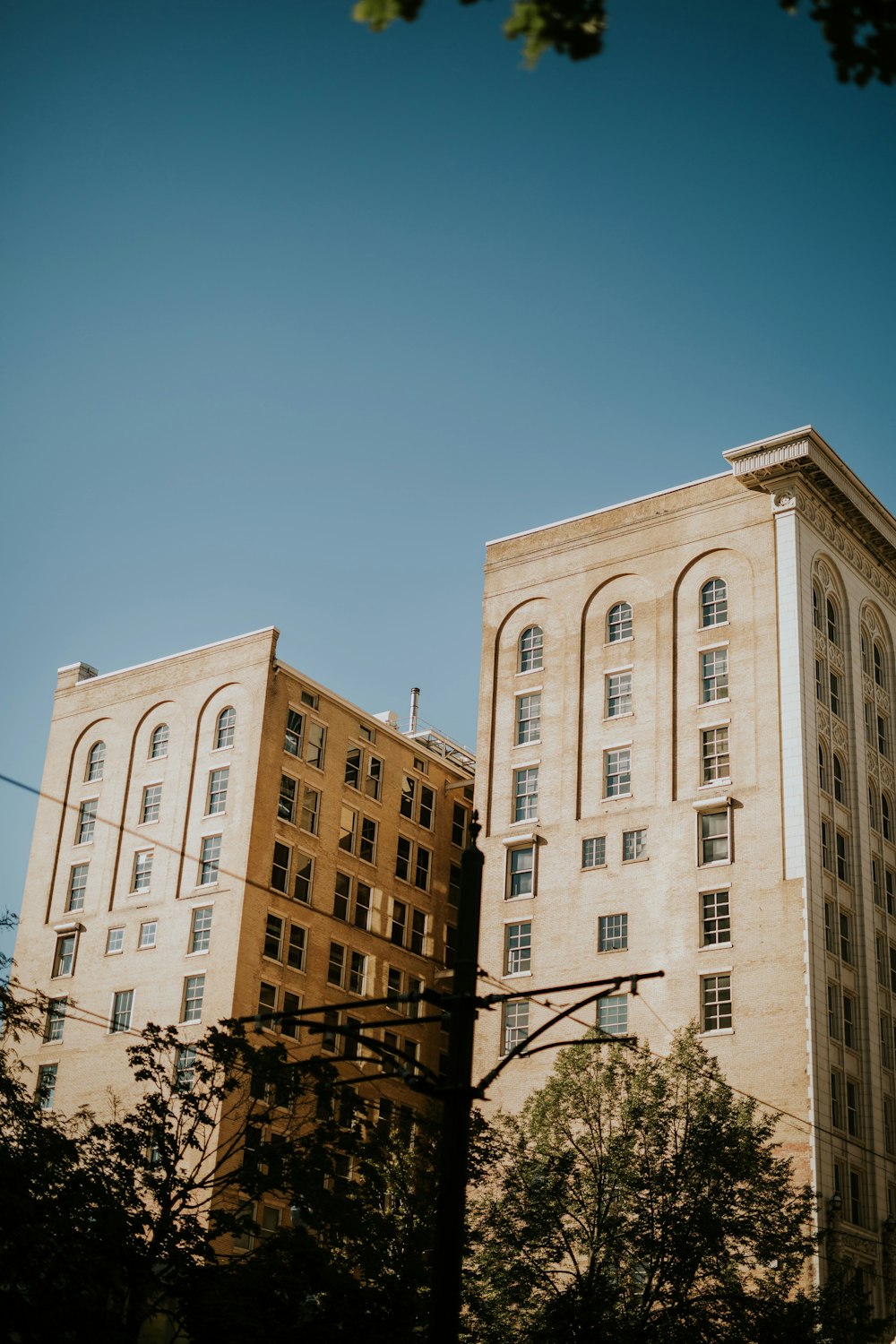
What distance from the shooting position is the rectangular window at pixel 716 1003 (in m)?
57.2

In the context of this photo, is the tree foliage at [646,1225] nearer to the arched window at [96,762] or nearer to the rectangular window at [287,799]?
the rectangular window at [287,799]

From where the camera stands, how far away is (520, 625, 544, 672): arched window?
68.9m

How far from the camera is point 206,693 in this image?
2913 inches

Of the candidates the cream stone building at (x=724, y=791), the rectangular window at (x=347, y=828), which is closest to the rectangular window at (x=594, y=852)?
the cream stone building at (x=724, y=791)

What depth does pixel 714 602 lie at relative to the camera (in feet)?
213

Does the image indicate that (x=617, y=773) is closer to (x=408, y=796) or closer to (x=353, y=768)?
(x=353, y=768)

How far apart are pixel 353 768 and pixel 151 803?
948 centimetres

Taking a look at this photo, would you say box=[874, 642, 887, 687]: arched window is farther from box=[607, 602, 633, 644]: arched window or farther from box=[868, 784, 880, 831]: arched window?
box=[607, 602, 633, 644]: arched window

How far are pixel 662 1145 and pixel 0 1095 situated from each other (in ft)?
59.3

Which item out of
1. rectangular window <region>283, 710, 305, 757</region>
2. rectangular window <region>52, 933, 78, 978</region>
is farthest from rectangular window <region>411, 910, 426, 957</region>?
rectangular window <region>52, 933, 78, 978</region>

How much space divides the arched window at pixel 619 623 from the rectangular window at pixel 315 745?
1467cm

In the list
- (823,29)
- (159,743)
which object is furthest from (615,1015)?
(823,29)

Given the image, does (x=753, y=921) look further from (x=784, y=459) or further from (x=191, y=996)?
(x=191, y=996)

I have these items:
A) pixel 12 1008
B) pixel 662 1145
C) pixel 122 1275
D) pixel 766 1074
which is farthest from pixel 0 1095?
pixel 766 1074
